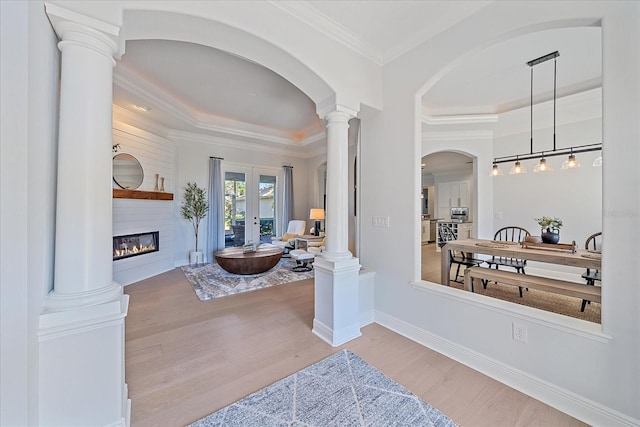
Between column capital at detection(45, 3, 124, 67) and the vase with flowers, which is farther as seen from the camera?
the vase with flowers

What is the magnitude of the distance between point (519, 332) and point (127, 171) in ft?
18.6

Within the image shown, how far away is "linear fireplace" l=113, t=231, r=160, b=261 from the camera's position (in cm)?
410

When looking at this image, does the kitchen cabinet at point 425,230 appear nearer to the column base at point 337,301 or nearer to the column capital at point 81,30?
the column base at point 337,301

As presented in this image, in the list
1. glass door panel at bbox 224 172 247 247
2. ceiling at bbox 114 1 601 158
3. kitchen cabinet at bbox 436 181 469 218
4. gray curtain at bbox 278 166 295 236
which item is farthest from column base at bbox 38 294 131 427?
kitchen cabinet at bbox 436 181 469 218

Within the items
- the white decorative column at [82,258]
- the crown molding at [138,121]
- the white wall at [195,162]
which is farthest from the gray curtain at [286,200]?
the white decorative column at [82,258]

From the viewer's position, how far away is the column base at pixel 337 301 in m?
2.39

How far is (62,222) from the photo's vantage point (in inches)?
49.9

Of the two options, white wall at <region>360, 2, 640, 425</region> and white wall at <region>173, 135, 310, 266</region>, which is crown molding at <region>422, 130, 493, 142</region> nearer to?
white wall at <region>360, 2, 640, 425</region>

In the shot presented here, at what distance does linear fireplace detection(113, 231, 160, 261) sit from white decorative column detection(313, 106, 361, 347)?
3.59m

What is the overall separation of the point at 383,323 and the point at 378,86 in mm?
2607

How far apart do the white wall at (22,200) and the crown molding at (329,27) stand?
61.4 inches

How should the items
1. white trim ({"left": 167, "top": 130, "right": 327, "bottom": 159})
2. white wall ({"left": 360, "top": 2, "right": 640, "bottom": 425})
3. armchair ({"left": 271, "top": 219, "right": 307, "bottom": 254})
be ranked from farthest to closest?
armchair ({"left": 271, "top": 219, "right": 307, "bottom": 254}) → white trim ({"left": 167, "top": 130, "right": 327, "bottom": 159}) → white wall ({"left": 360, "top": 2, "right": 640, "bottom": 425})

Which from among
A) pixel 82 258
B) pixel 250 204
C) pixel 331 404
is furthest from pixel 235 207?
pixel 331 404

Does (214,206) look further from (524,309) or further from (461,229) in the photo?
(461,229)
